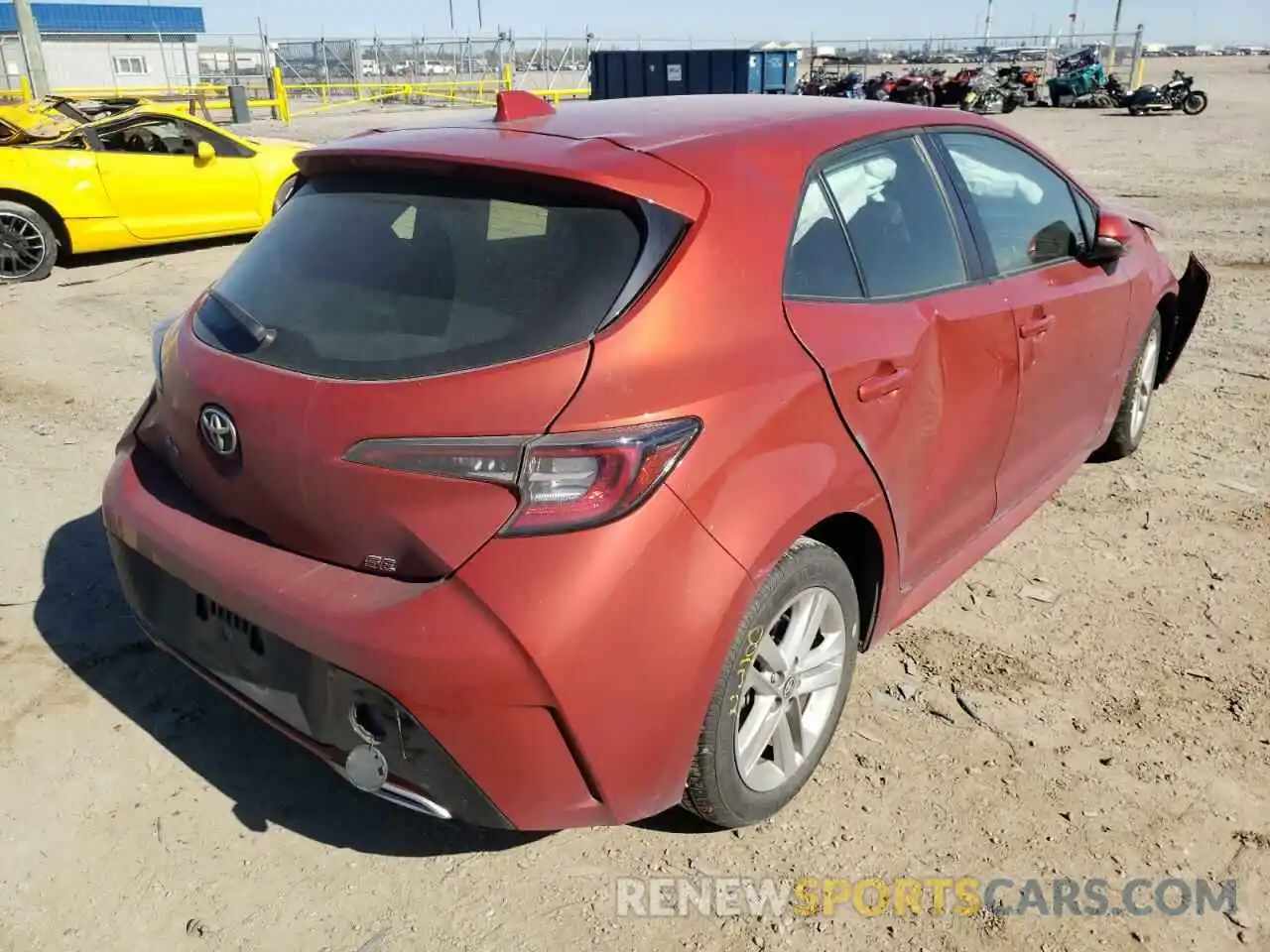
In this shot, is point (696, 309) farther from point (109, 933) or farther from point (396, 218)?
point (109, 933)

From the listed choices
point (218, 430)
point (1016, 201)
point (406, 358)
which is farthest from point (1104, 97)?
point (218, 430)

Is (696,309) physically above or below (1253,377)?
above

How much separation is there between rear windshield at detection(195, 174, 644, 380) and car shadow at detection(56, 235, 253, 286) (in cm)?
738

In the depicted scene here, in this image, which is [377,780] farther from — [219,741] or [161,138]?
[161,138]

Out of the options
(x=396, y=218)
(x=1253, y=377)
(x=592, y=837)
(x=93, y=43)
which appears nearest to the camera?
(x=396, y=218)

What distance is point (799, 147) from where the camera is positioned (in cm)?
262

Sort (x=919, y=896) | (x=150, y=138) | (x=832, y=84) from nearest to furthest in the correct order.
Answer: (x=919, y=896) → (x=150, y=138) → (x=832, y=84)

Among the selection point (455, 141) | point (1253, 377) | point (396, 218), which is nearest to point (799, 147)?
point (455, 141)

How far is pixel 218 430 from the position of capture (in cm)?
234

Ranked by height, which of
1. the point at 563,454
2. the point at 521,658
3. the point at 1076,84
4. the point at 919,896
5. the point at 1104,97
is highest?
the point at 563,454

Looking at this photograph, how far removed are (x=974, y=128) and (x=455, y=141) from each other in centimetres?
182

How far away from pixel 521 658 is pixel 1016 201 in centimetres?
254

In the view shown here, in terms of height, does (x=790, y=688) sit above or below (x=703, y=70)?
below

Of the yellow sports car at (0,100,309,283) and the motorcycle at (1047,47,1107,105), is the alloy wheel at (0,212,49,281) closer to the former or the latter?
the yellow sports car at (0,100,309,283)
